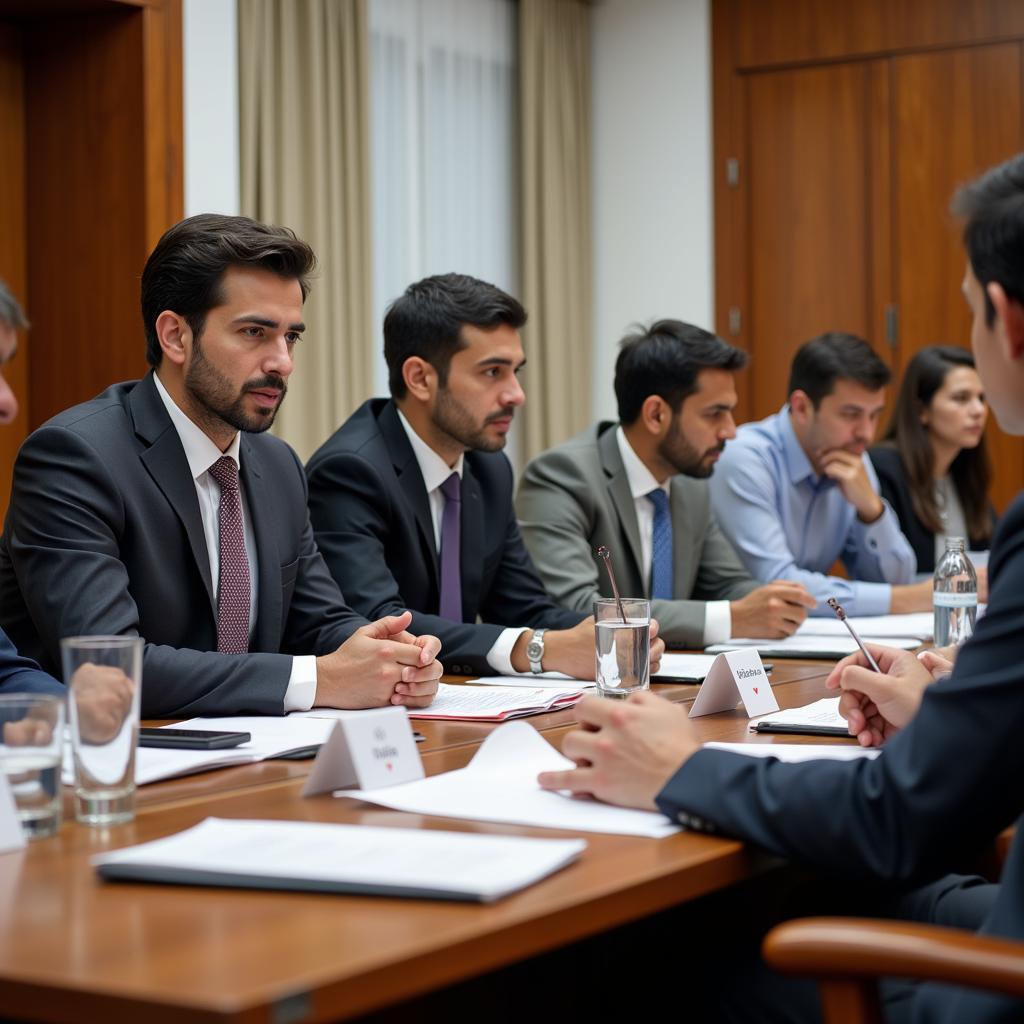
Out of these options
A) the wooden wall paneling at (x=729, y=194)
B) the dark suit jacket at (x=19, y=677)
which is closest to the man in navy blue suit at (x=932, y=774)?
the dark suit jacket at (x=19, y=677)

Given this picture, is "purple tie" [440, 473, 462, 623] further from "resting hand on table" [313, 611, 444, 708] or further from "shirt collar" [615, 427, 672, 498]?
"resting hand on table" [313, 611, 444, 708]

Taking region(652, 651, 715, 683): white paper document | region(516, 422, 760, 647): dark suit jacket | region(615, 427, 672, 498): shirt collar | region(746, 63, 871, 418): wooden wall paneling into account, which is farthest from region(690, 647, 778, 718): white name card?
region(746, 63, 871, 418): wooden wall paneling

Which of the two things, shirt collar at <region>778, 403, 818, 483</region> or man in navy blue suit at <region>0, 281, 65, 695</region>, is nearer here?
man in navy blue suit at <region>0, 281, 65, 695</region>

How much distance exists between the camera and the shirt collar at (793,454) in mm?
4699

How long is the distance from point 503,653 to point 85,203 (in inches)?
108

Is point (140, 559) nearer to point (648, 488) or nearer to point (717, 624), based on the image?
point (717, 624)

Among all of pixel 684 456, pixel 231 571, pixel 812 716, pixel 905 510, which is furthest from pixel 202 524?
pixel 905 510

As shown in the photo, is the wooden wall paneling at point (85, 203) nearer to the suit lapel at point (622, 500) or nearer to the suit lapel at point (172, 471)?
the suit lapel at point (622, 500)

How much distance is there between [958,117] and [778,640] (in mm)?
3969

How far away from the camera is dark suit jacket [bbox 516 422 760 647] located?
382 centimetres

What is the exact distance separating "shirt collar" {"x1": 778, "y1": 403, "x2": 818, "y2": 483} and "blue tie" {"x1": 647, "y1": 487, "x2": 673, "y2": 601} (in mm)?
798

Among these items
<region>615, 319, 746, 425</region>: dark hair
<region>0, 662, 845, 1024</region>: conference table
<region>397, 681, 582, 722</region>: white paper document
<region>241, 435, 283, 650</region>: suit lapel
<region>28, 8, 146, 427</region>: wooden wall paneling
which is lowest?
<region>0, 662, 845, 1024</region>: conference table

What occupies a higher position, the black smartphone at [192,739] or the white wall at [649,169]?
the white wall at [649,169]

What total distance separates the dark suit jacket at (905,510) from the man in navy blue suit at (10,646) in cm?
357
